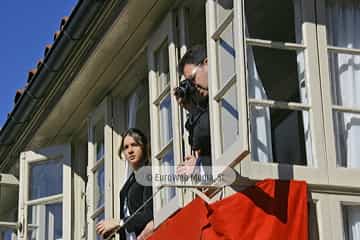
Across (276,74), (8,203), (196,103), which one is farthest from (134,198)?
(8,203)

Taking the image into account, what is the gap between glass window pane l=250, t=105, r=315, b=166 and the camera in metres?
7.78

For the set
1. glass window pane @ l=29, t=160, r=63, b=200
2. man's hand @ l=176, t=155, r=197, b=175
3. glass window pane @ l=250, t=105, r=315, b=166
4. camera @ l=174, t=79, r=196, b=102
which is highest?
glass window pane @ l=29, t=160, r=63, b=200

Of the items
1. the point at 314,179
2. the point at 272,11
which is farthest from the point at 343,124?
the point at 272,11

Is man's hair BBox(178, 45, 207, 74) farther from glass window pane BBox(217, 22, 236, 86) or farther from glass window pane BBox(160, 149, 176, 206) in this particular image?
glass window pane BBox(160, 149, 176, 206)

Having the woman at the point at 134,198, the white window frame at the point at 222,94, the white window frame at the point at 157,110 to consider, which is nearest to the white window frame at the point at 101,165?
the woman at the point at 134,198

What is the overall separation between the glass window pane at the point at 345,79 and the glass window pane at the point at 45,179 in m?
5.25

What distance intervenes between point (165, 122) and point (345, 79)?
1.86 metres

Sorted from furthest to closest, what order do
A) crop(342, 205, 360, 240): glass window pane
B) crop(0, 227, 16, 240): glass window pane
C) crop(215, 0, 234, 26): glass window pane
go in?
crop(0, 227, 16, 240): glass window pane → crop(215, 0, 234, 26): glass window pane → crop(342, 205, 360, 240): glass window pane

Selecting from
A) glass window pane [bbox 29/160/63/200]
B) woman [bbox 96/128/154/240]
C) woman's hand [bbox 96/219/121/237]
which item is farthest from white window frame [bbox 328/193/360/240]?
glass window pane [bbox 29/160/63/200]

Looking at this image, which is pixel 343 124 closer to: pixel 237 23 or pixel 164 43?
pixel 237 23

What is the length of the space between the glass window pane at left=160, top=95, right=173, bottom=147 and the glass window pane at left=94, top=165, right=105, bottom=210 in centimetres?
202

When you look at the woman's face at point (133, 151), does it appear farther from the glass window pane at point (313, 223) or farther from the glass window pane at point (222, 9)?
the glass window pane at point (313, 223)

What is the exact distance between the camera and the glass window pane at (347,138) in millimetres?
7906

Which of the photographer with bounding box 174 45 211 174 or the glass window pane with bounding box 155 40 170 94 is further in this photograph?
the glass window pane with bounding box 155 40 170 94
